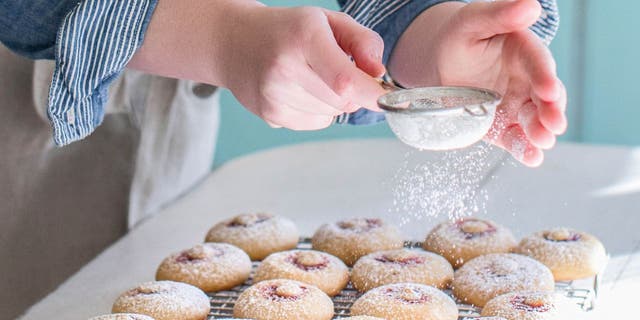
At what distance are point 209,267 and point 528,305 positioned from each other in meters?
0.41

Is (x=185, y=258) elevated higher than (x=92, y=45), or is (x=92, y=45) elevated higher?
(x=92, y=45)

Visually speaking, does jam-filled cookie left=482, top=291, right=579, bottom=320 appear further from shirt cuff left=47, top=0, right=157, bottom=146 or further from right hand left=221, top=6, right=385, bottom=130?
shirt cuff left=47, top=0, right=157, bottom=146

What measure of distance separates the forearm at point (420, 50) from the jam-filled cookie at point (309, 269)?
254mm

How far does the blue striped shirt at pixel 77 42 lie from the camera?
38.7 inches

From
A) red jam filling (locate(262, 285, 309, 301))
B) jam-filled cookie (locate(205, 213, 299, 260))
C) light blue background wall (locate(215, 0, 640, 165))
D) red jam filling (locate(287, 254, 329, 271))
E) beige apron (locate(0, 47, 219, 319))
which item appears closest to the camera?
red jam filling (locate(262, 285, 309, 301))

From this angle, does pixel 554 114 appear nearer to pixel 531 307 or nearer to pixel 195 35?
pixel 531 307

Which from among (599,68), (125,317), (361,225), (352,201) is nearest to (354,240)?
(361,225)

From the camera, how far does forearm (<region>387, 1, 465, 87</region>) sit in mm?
1095

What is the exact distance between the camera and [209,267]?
1.17m

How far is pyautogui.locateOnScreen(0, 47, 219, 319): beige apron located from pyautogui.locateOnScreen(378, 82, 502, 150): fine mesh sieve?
60 centimetres

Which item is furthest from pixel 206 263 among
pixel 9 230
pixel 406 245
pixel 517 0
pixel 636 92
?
pixel 636 92

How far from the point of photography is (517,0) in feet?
2.98

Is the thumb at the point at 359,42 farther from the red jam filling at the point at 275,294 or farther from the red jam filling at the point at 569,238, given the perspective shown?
the red jam filling at the point at 569,238

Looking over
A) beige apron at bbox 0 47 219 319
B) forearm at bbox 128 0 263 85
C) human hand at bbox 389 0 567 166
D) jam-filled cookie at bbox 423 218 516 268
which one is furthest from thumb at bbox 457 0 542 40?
beige apron at bbox 0 47 219 319
